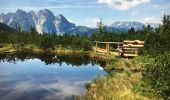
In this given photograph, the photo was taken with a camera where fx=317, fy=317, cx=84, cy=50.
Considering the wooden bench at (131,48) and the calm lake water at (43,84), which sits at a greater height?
the wooden bench at (131,48)

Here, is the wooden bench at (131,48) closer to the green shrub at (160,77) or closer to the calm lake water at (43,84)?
the calm lake water at (43,84)

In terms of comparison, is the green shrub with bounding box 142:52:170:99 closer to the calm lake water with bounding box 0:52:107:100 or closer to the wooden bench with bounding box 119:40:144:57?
the calm lake water with bounding box 0:52:107:100

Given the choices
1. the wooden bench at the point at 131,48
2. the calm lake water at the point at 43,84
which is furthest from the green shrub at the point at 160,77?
the wooden bench at the point at 131,48

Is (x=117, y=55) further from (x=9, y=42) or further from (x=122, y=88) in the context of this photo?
(x=9, y=42)

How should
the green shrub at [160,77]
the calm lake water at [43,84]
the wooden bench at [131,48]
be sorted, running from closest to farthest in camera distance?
the green shrub at [160,77] < the calm lake water at [43,84] < the wooden bench at [131,48]

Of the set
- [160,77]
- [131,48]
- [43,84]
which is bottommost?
[43,84]

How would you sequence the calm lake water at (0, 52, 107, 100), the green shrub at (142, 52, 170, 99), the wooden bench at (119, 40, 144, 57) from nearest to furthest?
the green shrub at (142, 52, 170, 99), the calm lake water at (0, 52, 107, 100), the wooden bench at (119, 40, 144, 57)

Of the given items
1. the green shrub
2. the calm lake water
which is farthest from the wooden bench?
the green shrub

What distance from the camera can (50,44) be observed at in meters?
87.2

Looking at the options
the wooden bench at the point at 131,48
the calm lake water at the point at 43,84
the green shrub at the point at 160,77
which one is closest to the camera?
the green shrub at the point at 160,77

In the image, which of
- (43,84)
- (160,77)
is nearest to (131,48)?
(43,84)

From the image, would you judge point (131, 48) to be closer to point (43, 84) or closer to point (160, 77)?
point (43, 84)

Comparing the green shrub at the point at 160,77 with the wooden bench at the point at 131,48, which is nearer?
the green shrub at the point at 160,77

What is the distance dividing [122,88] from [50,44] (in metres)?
62.3
